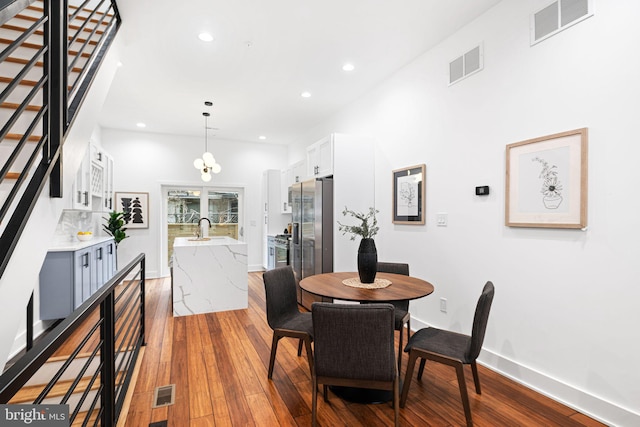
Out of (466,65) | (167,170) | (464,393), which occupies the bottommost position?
(464,393)

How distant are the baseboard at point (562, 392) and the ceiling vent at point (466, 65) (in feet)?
8.27

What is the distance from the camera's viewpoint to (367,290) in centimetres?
244

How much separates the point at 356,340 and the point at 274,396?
995mm

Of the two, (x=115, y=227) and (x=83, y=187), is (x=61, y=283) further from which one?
(x=115, y=227)

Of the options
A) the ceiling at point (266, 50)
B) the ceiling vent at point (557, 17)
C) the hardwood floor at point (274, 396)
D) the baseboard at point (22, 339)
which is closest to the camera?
the hardwood floor at point (274, 396)

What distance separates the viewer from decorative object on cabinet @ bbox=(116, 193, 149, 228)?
6.54 meters

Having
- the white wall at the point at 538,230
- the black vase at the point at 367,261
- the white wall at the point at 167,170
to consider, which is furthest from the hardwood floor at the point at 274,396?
the white wall at the point at 167,170

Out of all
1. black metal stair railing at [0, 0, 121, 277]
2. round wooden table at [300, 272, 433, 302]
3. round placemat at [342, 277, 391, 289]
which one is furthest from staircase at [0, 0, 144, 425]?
round placemat at [342, 277, 391, 289]

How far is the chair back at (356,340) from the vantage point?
1.77 meters

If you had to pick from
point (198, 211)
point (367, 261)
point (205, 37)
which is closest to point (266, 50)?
point (205, 37)

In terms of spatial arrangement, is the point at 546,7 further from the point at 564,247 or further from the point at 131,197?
the point at 131,197

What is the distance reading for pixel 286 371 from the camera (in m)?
2.74

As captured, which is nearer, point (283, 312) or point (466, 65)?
point (283, 312)

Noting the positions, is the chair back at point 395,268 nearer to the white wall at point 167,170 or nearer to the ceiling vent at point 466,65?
the ceiling vent at point 466,65
